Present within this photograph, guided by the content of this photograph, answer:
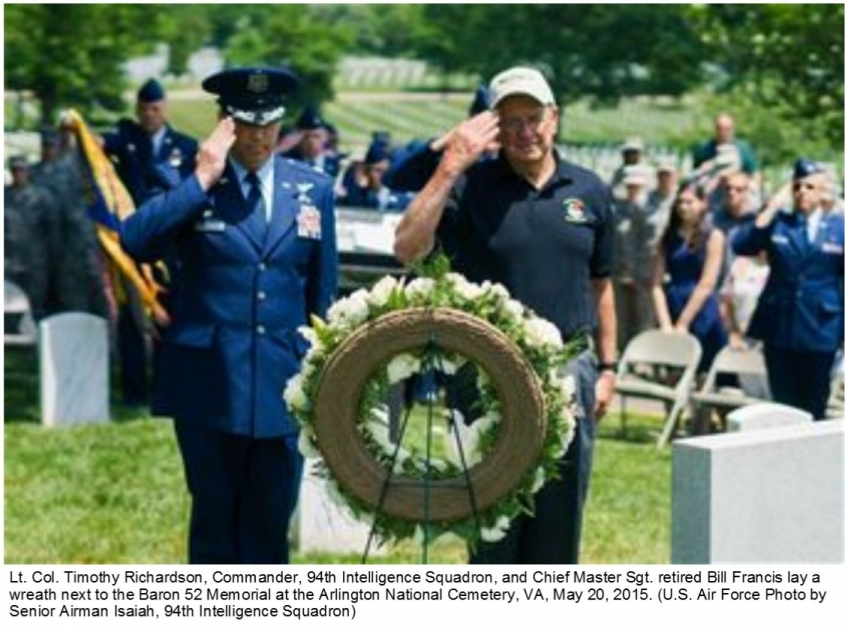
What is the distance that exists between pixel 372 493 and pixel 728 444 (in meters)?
1.39

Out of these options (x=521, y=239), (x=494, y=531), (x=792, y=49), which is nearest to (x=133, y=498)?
(x=521, y=239)

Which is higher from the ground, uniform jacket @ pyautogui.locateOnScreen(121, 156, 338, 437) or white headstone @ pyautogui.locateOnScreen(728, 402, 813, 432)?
uniform jacket @ pyautogui.locateOnScreen(121, 156, 338, 437)

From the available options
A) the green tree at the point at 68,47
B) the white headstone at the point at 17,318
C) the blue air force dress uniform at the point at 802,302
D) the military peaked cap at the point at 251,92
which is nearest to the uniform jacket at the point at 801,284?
the blue air force dress uniform at the point at 802,302

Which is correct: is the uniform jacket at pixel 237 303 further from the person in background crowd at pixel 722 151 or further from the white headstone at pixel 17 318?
the person in background crowd at pixel 722 151

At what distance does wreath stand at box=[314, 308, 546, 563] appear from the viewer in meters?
7.36

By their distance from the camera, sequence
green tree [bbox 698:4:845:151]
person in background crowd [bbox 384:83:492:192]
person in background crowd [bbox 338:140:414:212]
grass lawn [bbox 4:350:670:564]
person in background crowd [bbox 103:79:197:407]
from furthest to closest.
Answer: green tree [bbox 698:4:845:151] → person in background crowd [bbox 338:140:414:212] → person in background crowd [bbox 103:79:197:407] → grass lawn [bbox 4:350:670:564] → person in background crowd [bbox 384:83:492:192]

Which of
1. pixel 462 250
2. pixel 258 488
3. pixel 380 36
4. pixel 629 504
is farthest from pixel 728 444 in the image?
pixel 380 36

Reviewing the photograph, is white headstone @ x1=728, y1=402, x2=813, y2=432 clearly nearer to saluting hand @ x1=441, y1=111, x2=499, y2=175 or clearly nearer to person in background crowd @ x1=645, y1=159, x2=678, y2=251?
saluting hand @ x1=441, y1=111, x2=499, y2=175

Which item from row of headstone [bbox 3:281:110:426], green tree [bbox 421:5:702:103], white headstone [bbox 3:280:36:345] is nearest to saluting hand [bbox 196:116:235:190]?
row of headstone [bbox 3:281:110:426]

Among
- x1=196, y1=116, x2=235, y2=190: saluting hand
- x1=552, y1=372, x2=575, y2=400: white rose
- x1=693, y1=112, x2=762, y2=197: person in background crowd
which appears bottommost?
x1=693, y1=112, x2=762, y2=197: person in background crowd

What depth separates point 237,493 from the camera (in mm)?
8430

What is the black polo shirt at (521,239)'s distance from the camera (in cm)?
799

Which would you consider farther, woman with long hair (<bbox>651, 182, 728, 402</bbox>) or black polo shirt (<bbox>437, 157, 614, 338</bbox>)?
woman with long hair (<bbox>651, 182, 728, 402</bbox>)
